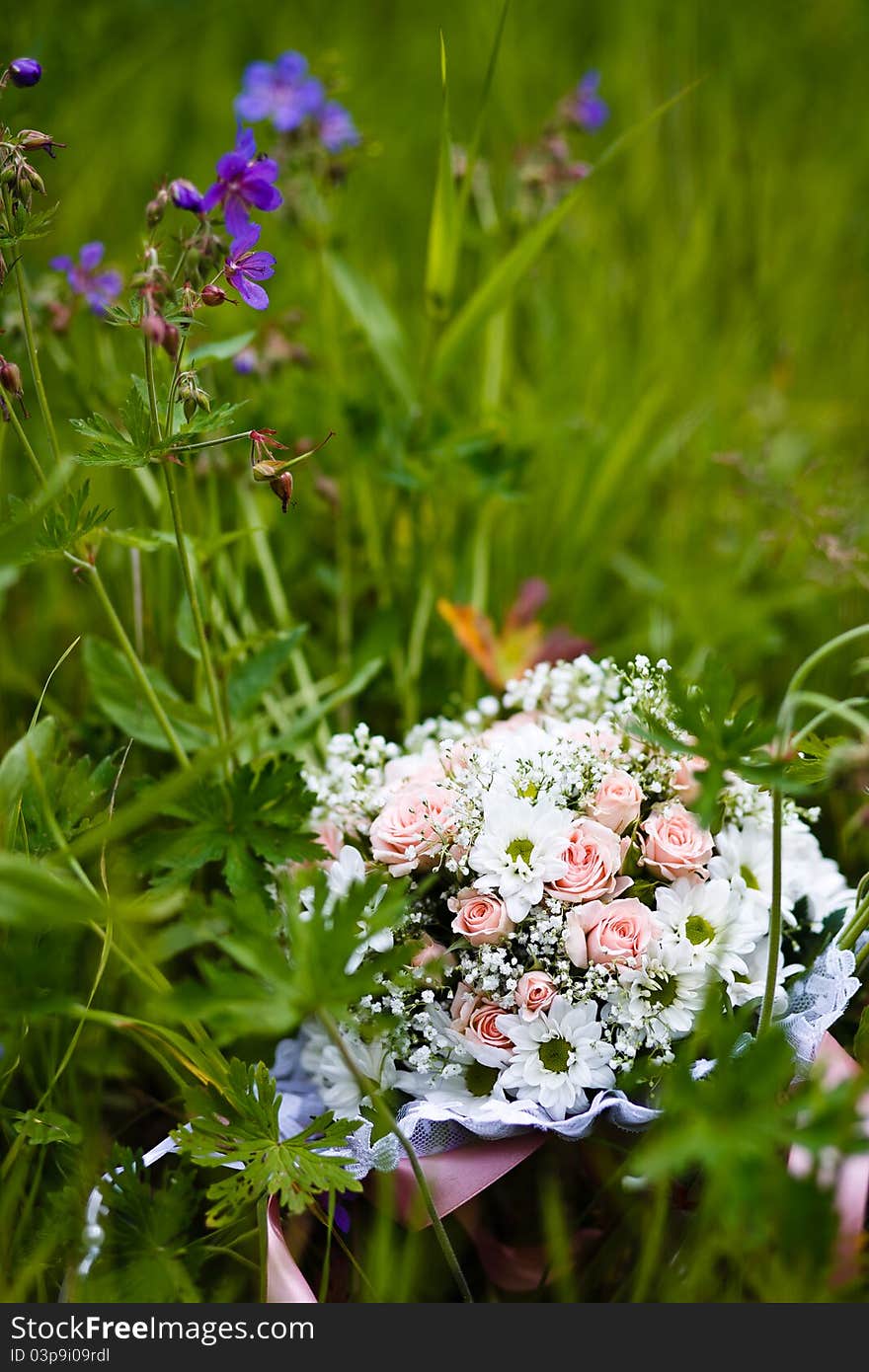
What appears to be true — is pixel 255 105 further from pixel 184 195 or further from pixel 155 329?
pixel 155 329

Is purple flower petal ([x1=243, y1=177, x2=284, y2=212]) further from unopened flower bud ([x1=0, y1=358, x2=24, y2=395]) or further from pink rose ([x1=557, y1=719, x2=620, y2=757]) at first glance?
pink rose ([x1=557, y1=719, x2=620, y2=757])

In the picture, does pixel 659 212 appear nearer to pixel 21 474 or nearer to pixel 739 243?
pixel 739 243

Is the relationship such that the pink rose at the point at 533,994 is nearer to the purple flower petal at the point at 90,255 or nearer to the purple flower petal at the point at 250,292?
the purple flower petal at the point at 250,292

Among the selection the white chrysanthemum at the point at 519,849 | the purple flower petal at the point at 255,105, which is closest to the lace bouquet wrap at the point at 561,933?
the white chrysanthemum at the point at 519,849

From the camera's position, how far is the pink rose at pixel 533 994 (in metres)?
0.86

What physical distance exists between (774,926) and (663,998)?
14 centimetres

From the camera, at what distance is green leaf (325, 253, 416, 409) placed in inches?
65.6

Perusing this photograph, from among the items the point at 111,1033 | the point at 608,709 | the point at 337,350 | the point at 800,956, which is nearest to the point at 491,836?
the point at 608,709

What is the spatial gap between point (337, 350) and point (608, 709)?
94cm

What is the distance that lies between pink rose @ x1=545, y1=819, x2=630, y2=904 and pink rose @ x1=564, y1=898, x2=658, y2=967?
0.01m

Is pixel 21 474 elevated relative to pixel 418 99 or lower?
→ lower

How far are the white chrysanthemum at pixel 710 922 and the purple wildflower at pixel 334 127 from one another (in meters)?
1.17

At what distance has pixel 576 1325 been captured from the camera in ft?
2.56

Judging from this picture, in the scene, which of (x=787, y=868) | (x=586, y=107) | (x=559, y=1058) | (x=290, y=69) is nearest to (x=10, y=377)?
(x=559, y=1058)
